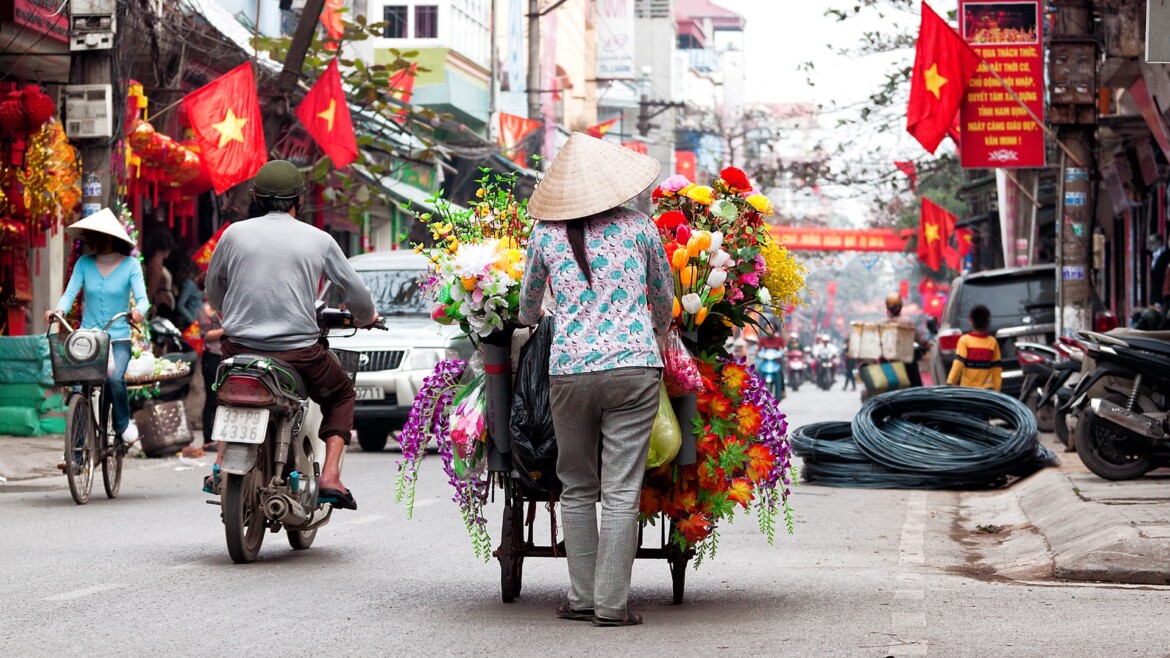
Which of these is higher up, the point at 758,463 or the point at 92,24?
the point at 92,24

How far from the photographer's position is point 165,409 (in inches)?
576

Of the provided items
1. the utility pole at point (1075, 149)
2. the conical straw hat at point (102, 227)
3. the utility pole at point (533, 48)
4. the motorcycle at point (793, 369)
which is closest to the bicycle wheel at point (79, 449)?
the conical straw hat at point (102, 227)

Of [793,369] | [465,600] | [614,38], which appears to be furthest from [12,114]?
[614,38]

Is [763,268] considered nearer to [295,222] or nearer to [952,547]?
[295,222]

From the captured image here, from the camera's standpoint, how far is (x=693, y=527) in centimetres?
639

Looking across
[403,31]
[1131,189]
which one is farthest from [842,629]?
[403,31]

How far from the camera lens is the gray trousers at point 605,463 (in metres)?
5.99

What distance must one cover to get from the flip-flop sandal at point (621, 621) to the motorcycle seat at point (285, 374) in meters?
2.24

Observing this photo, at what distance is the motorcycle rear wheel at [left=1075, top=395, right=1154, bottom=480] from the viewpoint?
1222 cm

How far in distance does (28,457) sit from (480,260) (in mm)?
8332

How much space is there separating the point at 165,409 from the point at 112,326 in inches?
161

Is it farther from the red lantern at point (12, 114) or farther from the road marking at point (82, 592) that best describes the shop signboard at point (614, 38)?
the road marking at point (82, 592)

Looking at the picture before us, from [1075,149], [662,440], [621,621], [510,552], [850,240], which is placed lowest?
[621,621]

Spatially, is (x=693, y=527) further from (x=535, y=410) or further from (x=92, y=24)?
(x=92, y=24)
